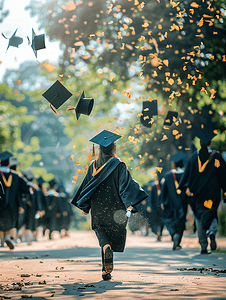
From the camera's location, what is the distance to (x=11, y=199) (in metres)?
12.7

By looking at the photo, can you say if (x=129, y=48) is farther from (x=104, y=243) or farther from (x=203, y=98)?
(x=104, y=243)

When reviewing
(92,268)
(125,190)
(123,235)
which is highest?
(125,190)

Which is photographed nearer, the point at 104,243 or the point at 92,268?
the point at 104,243

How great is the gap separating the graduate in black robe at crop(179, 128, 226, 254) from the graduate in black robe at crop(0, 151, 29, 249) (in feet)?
14.6

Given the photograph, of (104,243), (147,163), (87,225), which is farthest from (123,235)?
(87,225)

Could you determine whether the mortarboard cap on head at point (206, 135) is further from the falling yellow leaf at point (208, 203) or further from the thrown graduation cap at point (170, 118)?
the falling yellow leaf at point (208, 203)

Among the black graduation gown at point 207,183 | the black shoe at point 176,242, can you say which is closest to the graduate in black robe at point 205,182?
the black graduation gown at point 207,183

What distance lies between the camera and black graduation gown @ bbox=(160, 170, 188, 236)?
1203 cm

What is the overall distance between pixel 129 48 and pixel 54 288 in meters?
9.52

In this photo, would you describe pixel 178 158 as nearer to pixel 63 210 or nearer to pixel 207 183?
pixel 207 183

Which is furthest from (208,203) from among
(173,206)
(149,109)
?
(173,206)

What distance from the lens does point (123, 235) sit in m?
6.51

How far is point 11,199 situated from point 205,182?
4.93m

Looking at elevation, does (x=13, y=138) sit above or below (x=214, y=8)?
below
